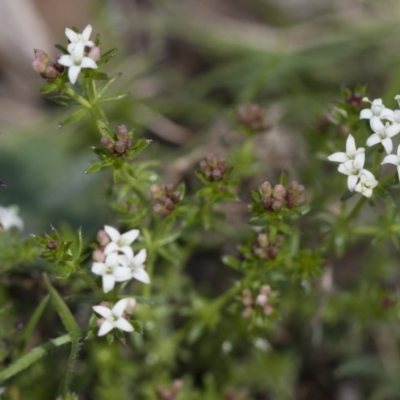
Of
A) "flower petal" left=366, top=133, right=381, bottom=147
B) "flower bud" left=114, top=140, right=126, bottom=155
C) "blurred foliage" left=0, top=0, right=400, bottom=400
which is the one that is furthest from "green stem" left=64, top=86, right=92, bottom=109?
"flower petal" left=366, top=133, right=381, bottom=147

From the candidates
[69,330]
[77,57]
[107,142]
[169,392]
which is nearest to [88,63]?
[77,57]

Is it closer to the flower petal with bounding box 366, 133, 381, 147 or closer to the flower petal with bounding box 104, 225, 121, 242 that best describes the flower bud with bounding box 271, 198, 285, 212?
the flower petal with bounding box 366, 133, 381, 147

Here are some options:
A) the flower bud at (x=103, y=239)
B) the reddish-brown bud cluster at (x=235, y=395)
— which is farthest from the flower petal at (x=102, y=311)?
the reddish-brown bud cluster at (x=235, y=395)

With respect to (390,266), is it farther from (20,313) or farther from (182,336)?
(20,313)

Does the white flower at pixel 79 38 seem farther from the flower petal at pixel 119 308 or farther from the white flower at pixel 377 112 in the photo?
the white flower at pixel 377 112

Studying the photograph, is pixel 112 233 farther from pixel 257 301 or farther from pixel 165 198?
pixel 257 301
